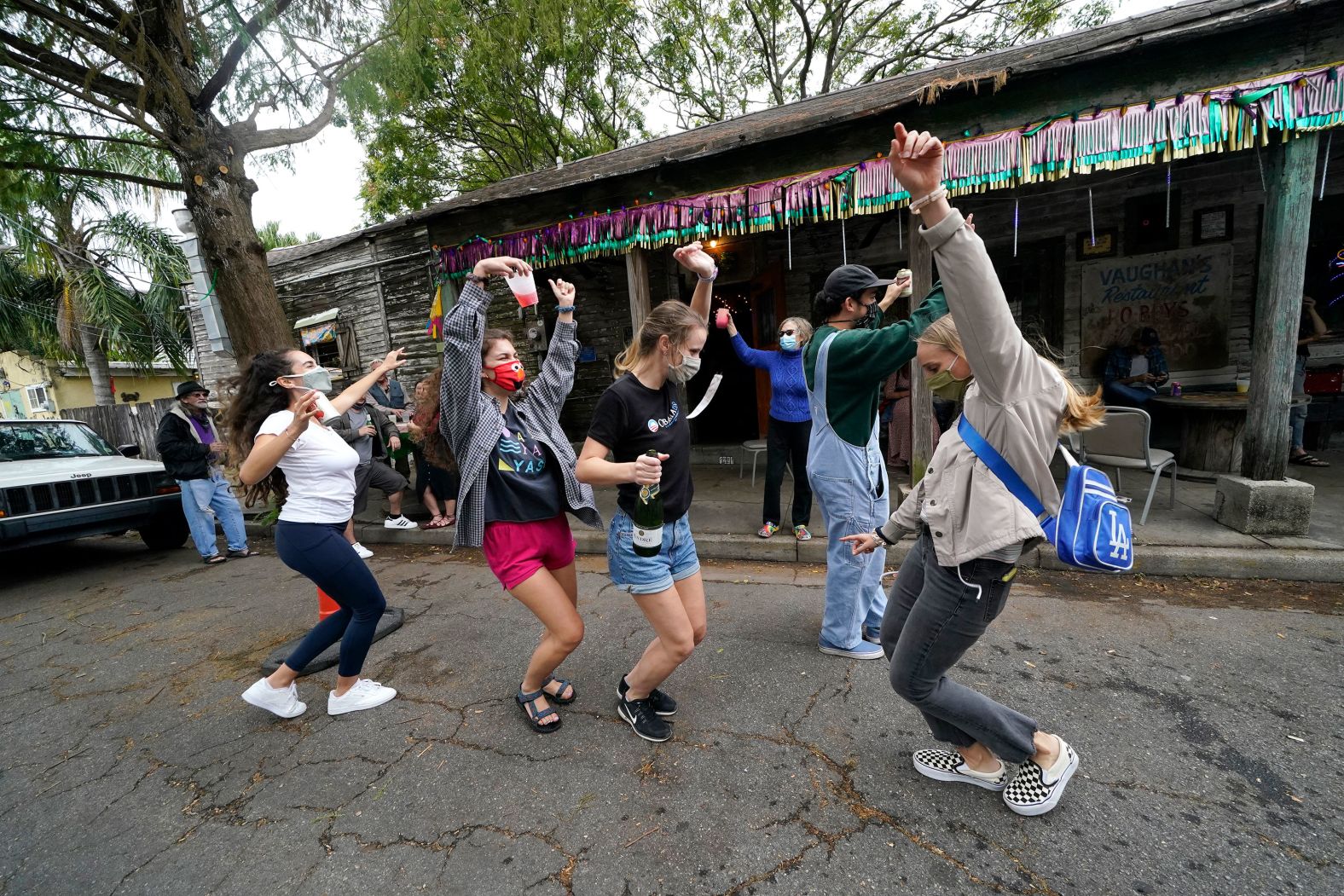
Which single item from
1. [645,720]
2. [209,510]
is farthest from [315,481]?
[209,510]

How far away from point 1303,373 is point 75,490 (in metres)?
13.4

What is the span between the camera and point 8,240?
11727 mm

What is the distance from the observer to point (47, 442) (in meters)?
6.40

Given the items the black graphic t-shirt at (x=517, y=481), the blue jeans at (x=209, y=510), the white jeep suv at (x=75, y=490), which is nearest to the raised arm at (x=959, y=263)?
the black graphic t-shirt at (x=517, y=481)

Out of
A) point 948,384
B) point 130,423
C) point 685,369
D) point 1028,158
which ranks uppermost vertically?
point 1028,158

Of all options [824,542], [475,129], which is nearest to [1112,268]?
[824,542]

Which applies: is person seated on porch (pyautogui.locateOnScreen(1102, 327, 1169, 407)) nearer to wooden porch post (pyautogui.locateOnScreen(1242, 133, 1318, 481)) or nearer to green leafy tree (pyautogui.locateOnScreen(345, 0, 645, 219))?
wooden porch post (pyautogui.locateOnScreen(1242, 133, 1318, 481))

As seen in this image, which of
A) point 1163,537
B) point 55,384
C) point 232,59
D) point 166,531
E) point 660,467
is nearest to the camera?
point 660,467

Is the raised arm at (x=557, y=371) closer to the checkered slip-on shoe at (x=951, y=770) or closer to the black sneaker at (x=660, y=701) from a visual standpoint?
the black sneaker at (x=660, y=701)

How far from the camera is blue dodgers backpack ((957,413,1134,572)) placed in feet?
5.54

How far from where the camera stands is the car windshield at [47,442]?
611 cm

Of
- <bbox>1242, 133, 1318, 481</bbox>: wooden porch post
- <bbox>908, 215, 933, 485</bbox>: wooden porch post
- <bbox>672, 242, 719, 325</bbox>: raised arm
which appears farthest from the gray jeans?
<bbox>1242, 133, 1318, 481</bbox>: wooden porch post

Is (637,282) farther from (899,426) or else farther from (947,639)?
(947,639)

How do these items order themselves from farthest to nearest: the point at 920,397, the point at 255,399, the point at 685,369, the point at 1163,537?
the point at 920,397, the point at 1163,537, the point at 255,399, the point at 685,369
